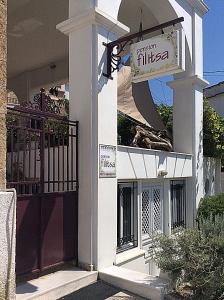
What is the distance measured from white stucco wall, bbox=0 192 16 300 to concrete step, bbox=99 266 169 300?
2.16 metres

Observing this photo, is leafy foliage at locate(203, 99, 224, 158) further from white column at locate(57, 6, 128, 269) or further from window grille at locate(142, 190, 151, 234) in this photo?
white column at locate(57, 6, 128, 269)

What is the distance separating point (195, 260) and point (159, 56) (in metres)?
3.32

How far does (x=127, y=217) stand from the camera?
7.84 metres

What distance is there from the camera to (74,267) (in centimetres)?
652

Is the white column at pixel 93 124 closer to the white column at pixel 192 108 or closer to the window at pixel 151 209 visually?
the window at pixel 151 209

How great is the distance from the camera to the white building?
6.48 m

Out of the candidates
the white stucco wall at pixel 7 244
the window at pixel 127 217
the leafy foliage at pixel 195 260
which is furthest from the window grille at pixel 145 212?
the white stucco wall at pixel 7 244

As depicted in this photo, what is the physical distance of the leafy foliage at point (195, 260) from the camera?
525 cm

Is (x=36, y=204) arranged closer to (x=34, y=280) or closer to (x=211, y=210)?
(x=34, y=280)

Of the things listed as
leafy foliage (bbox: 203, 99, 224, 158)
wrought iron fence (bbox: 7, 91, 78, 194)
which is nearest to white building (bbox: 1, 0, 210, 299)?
wrought iron fence (bbox: 7, 91, 78, 194)

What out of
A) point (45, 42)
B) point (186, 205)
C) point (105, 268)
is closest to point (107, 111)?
point (105, 268)

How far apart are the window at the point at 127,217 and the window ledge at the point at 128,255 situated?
0.08 metres

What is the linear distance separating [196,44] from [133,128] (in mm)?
3009

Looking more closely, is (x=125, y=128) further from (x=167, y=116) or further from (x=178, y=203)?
(x=167, y=116)
